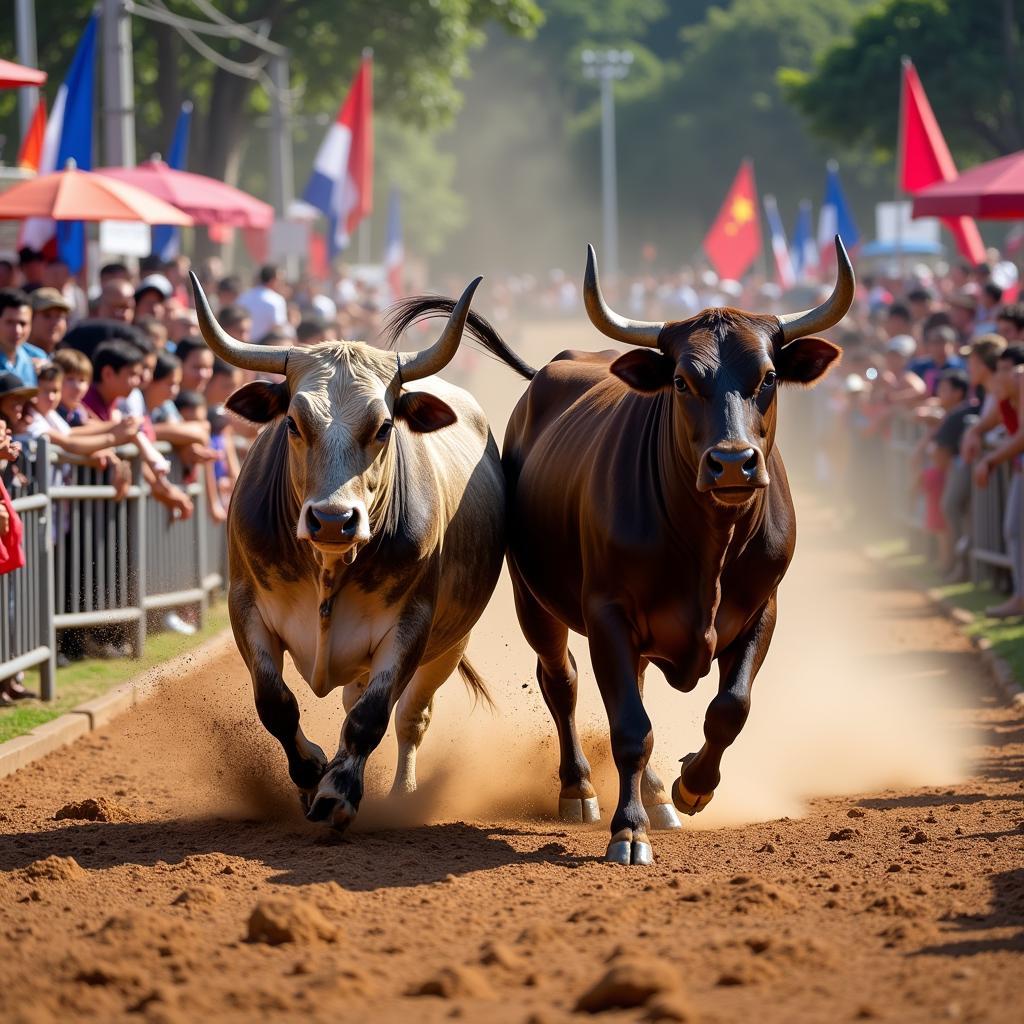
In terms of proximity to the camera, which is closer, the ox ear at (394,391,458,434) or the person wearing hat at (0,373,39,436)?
the ox ear at (394,391,458,434)

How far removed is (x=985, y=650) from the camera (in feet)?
37.9

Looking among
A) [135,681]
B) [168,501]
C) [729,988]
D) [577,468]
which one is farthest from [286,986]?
[168,501]

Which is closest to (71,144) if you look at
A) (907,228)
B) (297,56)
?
(297,56)

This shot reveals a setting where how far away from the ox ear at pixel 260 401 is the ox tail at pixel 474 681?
2.18 metres

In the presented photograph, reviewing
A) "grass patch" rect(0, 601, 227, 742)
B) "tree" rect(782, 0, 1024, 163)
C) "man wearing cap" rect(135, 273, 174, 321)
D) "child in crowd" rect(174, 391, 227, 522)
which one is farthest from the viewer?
"tree" rect(782, 0, 1024, 163)

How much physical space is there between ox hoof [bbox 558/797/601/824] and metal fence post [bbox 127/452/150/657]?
4.45m

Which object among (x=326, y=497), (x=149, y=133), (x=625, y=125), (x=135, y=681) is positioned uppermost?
(x=625, y=125)

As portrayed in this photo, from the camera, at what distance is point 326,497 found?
20.9ft

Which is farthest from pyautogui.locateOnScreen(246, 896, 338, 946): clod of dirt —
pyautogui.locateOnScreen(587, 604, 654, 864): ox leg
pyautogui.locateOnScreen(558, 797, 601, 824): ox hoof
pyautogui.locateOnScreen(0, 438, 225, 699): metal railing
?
pyautogui.locateOnScreen(0, 438, 225, 699): metal railing

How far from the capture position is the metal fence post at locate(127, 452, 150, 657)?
37.4ft

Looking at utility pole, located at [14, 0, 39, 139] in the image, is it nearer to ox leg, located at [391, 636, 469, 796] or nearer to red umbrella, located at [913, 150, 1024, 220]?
red umbrella, located at [913, 150, 1024, 220]

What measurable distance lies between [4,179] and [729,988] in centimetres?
1566

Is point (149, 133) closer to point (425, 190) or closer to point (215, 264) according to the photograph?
point (215, 264)

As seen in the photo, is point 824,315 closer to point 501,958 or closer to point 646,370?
point 646,370
